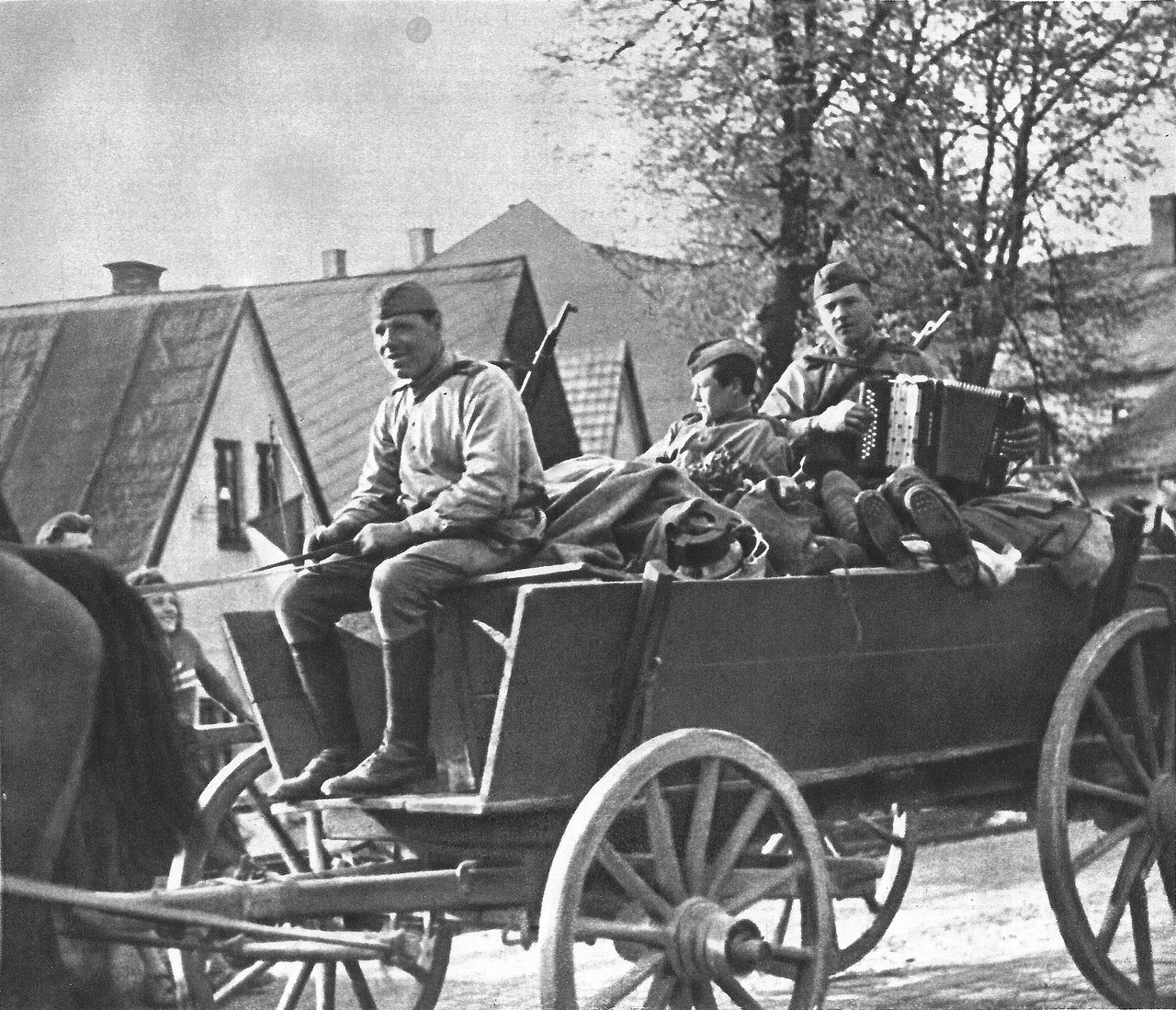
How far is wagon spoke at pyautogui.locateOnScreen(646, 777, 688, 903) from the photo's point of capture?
5.12 metres

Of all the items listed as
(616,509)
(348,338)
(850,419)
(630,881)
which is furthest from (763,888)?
(348,338)

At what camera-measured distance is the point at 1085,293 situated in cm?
2155

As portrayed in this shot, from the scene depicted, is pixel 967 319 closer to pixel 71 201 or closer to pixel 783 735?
pixel 71 201

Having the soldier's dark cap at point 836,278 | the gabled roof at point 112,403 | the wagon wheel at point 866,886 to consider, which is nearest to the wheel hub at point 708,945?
the wagon wheel at point 866,886

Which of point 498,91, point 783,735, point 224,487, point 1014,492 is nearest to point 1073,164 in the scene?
point 498,91

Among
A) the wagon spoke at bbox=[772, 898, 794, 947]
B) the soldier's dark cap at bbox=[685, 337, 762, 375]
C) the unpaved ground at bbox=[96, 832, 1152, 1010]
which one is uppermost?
the soldier's dark cap at bbox=[685, 337, 762, 375]

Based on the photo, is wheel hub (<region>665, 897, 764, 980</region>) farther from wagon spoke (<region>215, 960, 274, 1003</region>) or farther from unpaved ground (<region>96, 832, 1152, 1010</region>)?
unpaved ground (<region>96, 832, 1152, 1010</region>)

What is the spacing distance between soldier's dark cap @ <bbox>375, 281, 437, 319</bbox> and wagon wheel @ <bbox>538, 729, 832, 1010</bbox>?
56.4 inches

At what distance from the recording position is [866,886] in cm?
673

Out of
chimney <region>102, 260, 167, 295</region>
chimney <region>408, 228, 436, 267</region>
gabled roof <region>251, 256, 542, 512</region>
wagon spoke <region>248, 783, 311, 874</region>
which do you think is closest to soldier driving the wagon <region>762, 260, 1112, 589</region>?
wagon spoke <region>248, 783, 311, 874</region>

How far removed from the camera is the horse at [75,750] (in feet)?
14.9

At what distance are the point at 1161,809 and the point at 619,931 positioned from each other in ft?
7.77

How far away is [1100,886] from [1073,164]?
37.7 ft

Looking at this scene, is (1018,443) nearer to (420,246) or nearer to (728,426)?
(728,426)
